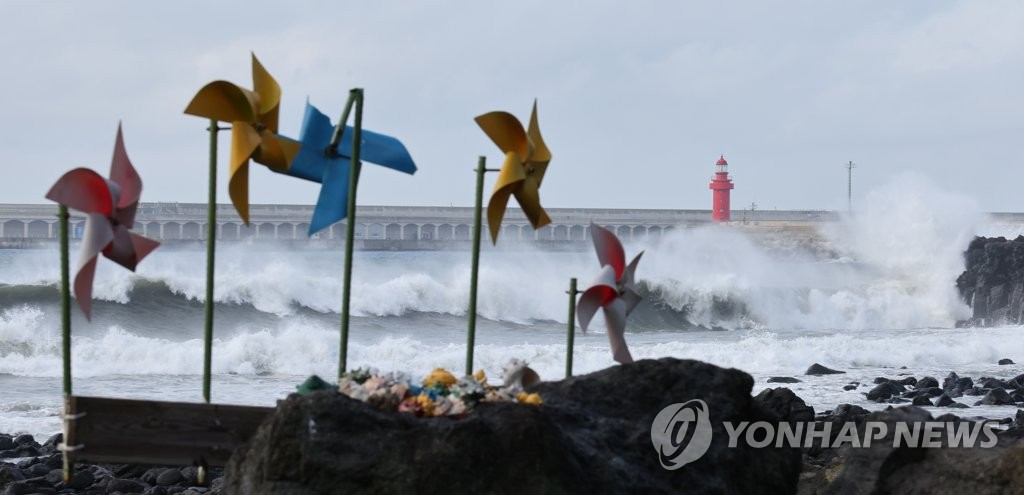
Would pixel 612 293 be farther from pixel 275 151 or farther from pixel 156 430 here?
pixel 156 430

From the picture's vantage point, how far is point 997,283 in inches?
1476

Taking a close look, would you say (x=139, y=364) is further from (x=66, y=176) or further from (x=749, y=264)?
(x=749, y=264)

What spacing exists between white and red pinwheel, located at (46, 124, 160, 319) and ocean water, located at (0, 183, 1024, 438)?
778 cm

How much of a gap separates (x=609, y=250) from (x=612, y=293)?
0.24 meters

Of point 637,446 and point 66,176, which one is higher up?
point 66,176

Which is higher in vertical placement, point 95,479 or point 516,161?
point 516,161

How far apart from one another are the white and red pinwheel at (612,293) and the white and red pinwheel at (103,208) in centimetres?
241

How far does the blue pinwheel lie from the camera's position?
7707 millimetres

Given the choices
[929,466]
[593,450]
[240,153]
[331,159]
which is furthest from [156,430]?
[929,466]

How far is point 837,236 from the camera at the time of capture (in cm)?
8225

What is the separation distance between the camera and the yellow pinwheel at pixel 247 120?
720 centimetres

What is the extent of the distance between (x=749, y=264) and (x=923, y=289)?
382 inches

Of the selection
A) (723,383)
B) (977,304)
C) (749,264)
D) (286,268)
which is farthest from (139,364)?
(749,264)

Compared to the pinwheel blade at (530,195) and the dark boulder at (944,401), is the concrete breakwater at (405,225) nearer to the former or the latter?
the dark boulder at (944,401)
